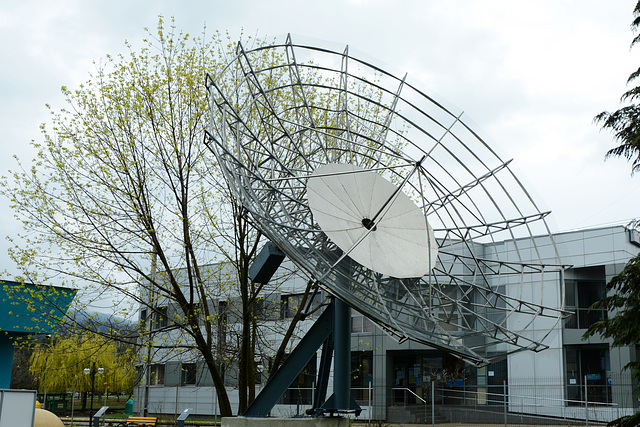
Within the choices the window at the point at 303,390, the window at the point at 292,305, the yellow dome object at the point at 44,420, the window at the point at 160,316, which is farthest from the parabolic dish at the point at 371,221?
the window at the point at 303,390

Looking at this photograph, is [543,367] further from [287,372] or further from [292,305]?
[287,372]

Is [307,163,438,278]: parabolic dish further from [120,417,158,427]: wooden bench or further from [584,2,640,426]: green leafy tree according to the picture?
[120,417,158,427]: wooden bench

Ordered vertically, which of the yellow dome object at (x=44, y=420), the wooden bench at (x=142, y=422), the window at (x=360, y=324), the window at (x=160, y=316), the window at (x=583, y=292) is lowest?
the wooden bench at (x=142, y=422)

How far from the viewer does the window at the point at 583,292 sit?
3503 centimetres

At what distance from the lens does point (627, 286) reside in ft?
58.5

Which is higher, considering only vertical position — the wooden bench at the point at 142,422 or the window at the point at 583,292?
the window at the point at 583,292

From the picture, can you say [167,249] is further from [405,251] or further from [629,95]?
[629,95]

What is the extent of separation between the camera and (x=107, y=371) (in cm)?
5469

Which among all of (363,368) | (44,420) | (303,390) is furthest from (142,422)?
(363,368)

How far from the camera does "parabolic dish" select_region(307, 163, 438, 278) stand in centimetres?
1171

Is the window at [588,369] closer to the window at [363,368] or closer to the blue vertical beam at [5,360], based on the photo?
the window at [363,368]

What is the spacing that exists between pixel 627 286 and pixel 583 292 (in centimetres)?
1871

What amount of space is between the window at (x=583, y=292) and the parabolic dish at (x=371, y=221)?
2499cm

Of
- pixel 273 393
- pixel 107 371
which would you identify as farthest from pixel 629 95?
pixel 107 371
